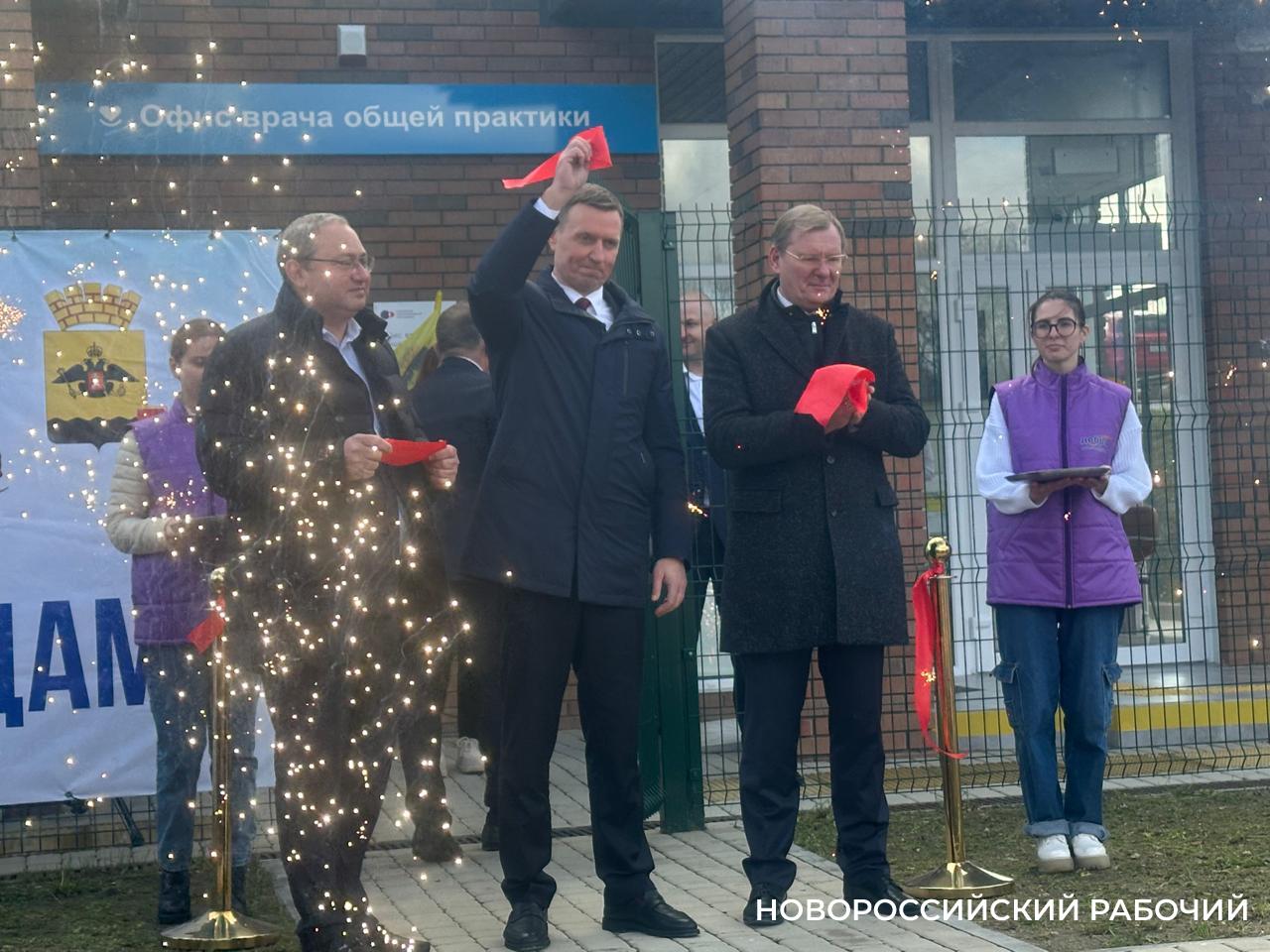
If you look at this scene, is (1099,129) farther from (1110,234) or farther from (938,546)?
(938,546)

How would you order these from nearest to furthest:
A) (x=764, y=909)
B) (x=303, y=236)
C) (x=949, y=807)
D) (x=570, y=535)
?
(x=303, y=236) → (x=570, y=535) → (x=764, y=909) → (x=949, y=807)

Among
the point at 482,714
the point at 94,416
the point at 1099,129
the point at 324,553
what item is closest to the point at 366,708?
the point at 324,553

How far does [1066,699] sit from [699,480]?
75.7 inches

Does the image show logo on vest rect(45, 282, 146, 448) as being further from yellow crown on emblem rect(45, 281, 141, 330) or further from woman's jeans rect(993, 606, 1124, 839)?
woman's jeans rect(993, 606, 1124, 839)

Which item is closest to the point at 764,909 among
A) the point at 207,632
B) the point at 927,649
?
the point at 927,649

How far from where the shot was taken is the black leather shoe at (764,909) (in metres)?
5.32

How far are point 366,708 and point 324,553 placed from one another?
461 mm

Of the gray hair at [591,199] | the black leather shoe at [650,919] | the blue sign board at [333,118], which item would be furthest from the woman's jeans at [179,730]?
the blue sign board at [333,118]

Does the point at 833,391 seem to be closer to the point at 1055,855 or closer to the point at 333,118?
the point at 1055,855

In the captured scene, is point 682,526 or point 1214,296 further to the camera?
point 1214,296

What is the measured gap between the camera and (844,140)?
8531 millimetres

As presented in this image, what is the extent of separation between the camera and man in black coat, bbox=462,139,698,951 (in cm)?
516

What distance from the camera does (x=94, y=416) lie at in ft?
22.2

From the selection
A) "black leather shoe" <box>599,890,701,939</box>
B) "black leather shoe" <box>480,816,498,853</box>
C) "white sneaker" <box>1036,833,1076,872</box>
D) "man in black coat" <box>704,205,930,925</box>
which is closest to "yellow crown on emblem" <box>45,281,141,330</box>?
"black leather shoe" <box>480,816,498,853</box>
